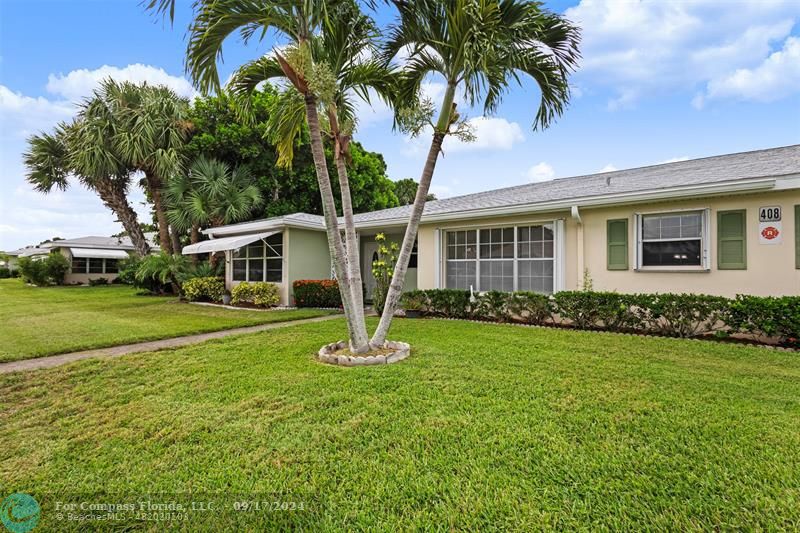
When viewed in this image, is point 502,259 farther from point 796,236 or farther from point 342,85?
point 342,85

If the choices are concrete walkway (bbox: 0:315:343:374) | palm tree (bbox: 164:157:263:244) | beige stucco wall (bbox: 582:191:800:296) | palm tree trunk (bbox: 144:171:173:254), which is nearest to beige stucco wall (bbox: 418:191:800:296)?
beige stucco wall (bbox: 582:191:800:296)

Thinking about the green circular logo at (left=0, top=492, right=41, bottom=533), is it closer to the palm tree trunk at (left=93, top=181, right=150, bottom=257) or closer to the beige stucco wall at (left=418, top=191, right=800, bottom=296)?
the beige stucco wall at (left=418, top=191, right=800, bottom=296)

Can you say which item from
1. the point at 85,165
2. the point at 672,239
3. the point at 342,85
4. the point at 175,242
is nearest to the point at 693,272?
the point at 672,239

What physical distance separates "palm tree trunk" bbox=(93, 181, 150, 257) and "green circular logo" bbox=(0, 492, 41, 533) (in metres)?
24.0

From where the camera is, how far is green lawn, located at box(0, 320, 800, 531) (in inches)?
105

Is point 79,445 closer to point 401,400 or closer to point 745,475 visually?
point 401,400

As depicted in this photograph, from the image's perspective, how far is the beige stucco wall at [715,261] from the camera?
7.57 metres

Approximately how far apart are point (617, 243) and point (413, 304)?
19.6 feet

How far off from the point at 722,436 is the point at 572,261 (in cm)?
702

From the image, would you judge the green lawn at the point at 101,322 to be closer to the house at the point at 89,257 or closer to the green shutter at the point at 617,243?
the green shutter at the point at 617,243

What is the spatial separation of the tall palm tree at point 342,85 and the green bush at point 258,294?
810 cm

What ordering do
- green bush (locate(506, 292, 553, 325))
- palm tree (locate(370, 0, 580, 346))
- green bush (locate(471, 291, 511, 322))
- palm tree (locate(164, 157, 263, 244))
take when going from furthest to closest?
1. palm tree (locate(164, 157, 263, 244))
2. green bush (locate(471, 291, 511, 322))
3. green bush (locate(506, 292, 553, 325))
4. palm tree (locate(370, 0, 580, 346))

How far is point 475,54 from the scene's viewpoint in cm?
565

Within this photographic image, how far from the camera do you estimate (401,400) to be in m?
4.66
